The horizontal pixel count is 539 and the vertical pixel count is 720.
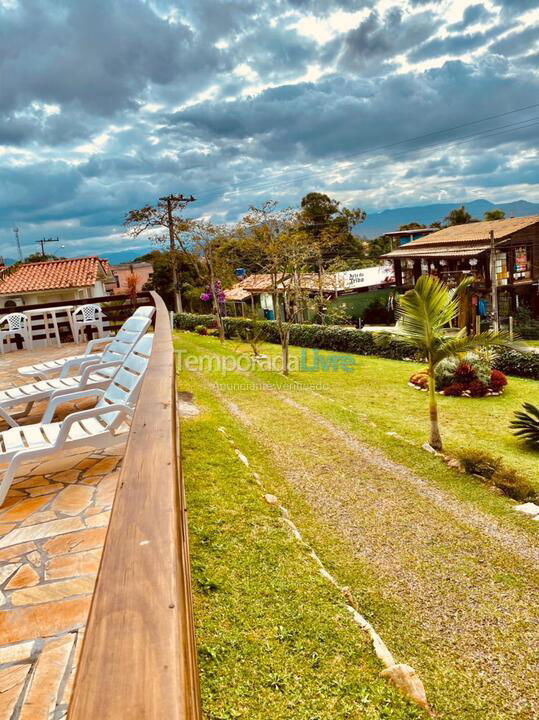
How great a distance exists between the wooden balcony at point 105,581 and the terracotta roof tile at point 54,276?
19.8 meters

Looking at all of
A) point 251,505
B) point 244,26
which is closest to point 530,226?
point 244,26

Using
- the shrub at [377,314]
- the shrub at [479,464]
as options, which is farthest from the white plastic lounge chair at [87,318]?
the shrub at [377,314]

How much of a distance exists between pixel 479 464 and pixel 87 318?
8.53 m

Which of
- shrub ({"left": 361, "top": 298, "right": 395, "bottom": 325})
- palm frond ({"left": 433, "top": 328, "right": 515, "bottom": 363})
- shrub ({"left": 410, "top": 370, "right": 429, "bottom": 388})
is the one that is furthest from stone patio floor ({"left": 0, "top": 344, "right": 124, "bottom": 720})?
shrub ({"left": 361, "top": 298, "right": 395, "bottom": 325})

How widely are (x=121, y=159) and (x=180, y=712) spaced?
2244 inches

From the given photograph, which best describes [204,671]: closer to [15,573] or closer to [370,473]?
[15,573]

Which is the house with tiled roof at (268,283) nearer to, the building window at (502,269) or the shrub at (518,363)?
the building window at (502,269)

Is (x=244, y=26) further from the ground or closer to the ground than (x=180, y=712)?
further from the ground

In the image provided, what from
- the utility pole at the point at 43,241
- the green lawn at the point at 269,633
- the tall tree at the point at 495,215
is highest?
the utility pole at the point at 43,241

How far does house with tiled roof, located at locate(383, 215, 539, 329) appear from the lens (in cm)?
3156

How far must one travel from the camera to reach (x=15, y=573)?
2826mm

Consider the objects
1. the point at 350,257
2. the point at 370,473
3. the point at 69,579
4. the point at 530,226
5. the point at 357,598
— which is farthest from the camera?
the point at 350,257

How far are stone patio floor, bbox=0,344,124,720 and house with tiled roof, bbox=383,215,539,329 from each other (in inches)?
1150

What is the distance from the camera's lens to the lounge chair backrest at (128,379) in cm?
420
